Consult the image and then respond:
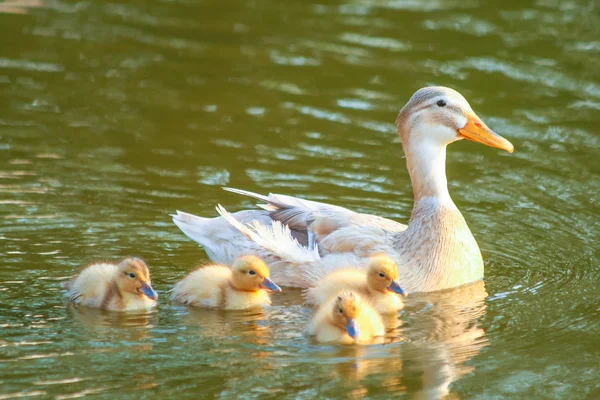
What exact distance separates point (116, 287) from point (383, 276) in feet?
6.08

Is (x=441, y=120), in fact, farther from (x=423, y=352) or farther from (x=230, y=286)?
(x=423, y=352)

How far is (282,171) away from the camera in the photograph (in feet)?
36.9

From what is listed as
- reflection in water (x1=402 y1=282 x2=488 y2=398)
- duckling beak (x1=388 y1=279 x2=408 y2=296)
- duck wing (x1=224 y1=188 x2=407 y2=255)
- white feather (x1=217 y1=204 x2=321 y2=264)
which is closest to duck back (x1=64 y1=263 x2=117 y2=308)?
white feather (x1=217 y1=204 x2=321 y2=264)

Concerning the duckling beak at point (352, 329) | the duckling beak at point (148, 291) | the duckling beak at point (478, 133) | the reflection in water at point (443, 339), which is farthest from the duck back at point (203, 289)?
the duckling beak at point (478, 133)

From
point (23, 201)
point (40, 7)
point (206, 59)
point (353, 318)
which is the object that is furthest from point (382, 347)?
point (40, 7)

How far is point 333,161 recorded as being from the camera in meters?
11.6

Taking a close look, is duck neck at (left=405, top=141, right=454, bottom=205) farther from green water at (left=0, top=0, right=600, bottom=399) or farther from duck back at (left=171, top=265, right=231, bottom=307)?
duck back at (left=171, top=265, right=231, bottom=307)

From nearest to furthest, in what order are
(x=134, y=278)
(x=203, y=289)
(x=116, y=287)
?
1. (x=134, y=278)
2. (x=116, y=287)
3. (x=203, y=289)

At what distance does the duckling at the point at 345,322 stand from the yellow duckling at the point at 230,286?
0.70 metres

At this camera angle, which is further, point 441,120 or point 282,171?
point 282,171

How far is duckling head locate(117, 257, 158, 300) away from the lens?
7.99 m

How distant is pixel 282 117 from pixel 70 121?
2.25 m

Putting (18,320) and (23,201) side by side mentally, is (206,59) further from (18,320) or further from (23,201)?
(18,320)

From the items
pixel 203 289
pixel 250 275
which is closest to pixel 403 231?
A: pixel 250 275
